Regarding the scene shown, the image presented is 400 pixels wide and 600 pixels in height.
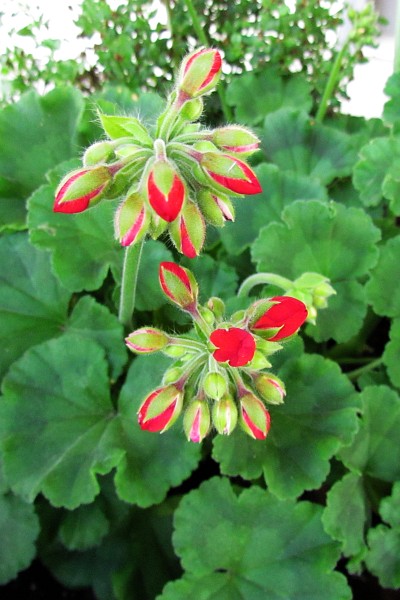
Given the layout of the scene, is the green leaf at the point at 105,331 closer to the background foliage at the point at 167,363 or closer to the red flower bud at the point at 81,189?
the background foliage at the point at 167,363

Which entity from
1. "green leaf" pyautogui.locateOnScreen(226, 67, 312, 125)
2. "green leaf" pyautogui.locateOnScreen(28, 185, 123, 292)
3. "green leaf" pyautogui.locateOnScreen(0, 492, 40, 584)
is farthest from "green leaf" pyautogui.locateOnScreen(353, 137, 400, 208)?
"green leaf" pyautogui.locateOnScreen(0, 492, 40, 584)

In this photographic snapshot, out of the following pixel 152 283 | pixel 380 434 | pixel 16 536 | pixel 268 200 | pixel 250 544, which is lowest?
pixel 16 536

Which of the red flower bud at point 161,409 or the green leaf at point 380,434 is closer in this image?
the red flower bud at point 161,409

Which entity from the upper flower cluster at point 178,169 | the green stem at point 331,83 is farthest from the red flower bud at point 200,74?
the green stem at point 331,83

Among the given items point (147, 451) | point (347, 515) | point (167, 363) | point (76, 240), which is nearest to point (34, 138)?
point (76, 240)

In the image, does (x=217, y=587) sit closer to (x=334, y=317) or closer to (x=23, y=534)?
(x=23, y=534)

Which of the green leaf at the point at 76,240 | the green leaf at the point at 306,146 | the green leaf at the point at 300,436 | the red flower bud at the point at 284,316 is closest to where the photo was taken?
the red flower bud at the point at 284,316

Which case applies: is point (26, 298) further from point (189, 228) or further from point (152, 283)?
point (189, 228)
